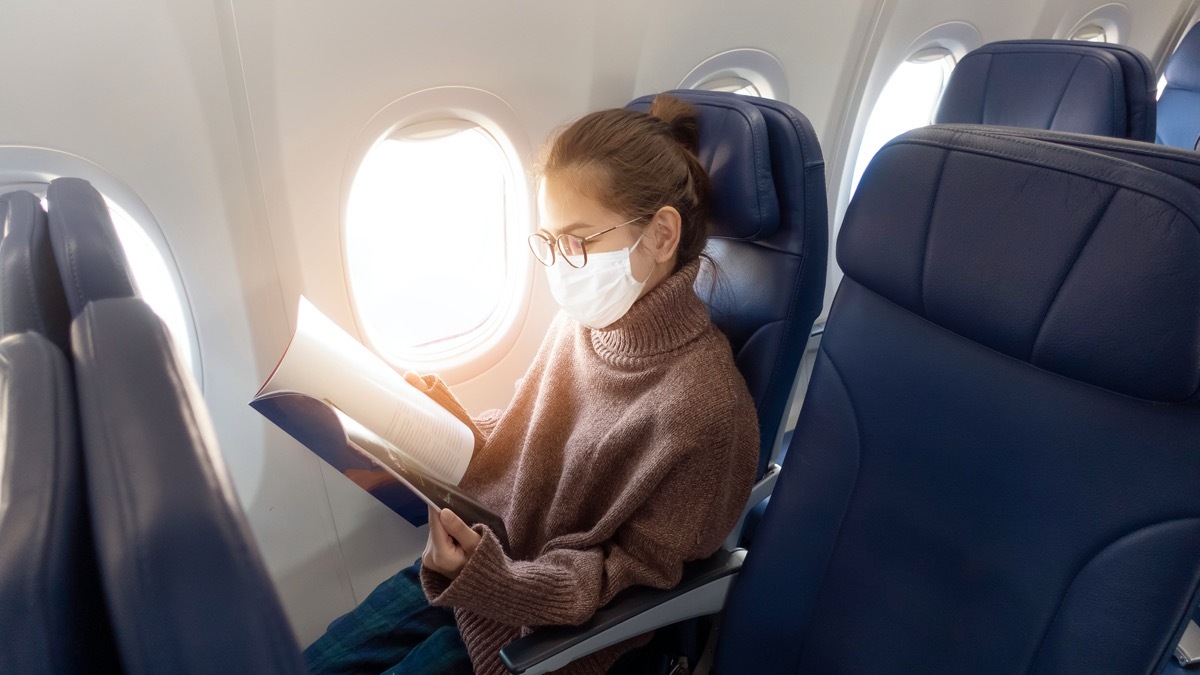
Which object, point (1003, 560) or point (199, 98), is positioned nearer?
point (1003, 560)

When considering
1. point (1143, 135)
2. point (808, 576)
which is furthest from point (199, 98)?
point (1143, 135)

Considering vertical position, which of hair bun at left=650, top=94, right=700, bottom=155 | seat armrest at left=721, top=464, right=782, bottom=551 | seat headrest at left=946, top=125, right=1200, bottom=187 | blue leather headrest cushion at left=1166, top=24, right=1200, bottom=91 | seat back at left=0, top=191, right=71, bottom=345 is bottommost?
seat armrest at left=721, top=464, right=782, bottom=551

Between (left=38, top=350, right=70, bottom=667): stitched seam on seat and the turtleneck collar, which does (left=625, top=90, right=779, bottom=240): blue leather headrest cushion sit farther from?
(left=38, top=350, right=70, bottom=667): stitched seam on seat

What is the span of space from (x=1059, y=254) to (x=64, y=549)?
89 centimetres

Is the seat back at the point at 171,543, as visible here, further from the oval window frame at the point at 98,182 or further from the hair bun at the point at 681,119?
the hair bun at the point at 681,119

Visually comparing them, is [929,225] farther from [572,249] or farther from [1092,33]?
[1092,33]

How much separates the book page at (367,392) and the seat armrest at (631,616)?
32cm

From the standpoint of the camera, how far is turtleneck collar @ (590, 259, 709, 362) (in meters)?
1.21

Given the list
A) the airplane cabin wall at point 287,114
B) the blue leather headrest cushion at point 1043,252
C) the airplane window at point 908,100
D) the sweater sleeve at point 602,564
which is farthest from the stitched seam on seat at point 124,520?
the airplane window at point 908,100

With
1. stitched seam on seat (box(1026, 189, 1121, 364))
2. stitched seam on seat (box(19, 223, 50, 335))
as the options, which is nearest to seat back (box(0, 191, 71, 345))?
stitched seam on seat (box(19, 223, 50, 335))

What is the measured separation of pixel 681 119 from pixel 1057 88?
1636 mm

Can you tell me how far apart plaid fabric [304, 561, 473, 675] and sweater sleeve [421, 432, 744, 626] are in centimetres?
23

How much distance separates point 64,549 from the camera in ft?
1.20

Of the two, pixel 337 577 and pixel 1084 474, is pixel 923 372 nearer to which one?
pixel 1084 474
